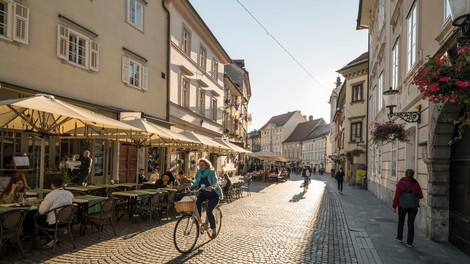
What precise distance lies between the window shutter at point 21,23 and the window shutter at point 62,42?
141cm

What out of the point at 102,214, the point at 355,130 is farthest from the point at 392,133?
the point at 355,130

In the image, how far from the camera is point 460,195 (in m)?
8.45

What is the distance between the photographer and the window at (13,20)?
415 inches

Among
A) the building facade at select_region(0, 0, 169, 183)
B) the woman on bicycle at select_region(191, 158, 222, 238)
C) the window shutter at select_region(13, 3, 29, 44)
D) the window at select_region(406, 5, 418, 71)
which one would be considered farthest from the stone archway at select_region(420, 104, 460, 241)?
the window shutter at select_region(13, 3, 29, 44)

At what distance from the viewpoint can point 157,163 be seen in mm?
21031

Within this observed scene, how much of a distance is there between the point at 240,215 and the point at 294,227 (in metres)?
2.41

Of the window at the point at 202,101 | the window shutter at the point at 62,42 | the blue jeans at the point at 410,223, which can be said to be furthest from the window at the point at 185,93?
the blue jeans at the point at 410,223

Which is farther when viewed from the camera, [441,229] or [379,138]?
[379,138]

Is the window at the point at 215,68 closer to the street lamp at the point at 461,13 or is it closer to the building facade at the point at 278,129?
the street lamp at the point at 461,13

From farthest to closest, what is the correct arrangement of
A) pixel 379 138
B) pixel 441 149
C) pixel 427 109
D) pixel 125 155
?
pixel 125 155, pixel 379 138, pixel 427 109, pixel 441 149

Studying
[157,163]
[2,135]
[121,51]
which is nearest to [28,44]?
[2,135]

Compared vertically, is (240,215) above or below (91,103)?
below

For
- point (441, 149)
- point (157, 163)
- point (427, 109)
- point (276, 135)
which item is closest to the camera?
point (441, 149)

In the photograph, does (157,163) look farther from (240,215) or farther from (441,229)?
(441,229)
